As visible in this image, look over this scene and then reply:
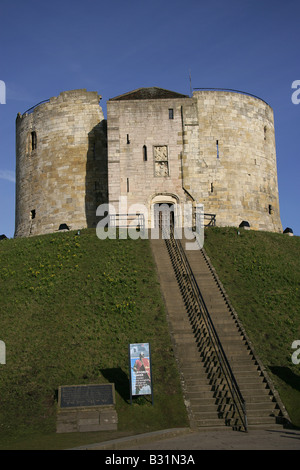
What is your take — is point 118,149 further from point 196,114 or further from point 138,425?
point 138,425

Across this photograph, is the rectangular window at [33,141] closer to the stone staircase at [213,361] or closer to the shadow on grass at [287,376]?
the stone staircase at [213,361]

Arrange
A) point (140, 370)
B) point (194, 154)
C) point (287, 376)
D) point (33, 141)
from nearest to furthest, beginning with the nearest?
1. point (140, 370)
2. point (287, 376)
3. point (194, 154)
4. point (33, 141)

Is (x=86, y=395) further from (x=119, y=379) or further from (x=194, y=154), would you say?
(x=194, y=154)

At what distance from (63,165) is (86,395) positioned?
25739 millimetres

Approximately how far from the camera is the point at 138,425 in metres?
16.1

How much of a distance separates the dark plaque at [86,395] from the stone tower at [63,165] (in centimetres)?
2292

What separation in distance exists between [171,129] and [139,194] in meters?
4.71

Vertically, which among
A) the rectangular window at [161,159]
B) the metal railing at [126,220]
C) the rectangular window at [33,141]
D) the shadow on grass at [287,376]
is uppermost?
the rectangular window at [33,141]

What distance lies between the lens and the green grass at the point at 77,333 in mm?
16547

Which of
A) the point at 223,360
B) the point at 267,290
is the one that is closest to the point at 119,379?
the point at 223,360

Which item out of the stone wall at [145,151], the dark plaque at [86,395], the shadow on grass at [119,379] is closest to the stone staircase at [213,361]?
the shadow on grass at [119,379]

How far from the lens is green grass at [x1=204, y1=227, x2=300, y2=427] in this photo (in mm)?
19125

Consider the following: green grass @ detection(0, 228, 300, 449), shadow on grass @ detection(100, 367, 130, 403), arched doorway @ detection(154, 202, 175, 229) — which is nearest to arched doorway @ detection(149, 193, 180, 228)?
arched doorway @ detection(154, 202, 175, 229)

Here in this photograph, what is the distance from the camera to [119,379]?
60.2ft
